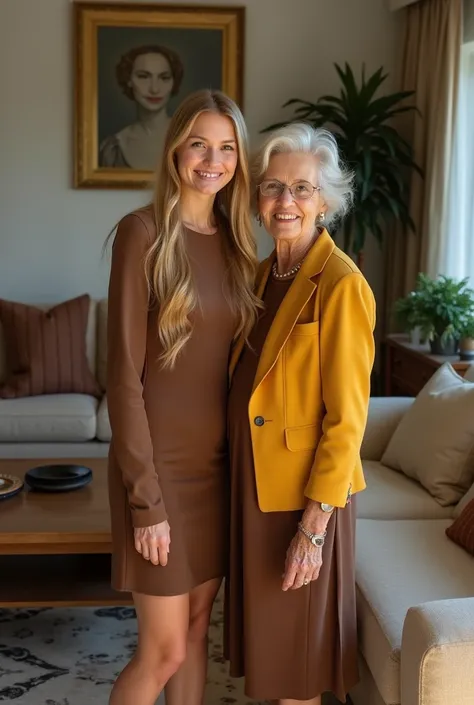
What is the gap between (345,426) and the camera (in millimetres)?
1561

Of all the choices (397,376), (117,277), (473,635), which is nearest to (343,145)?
(397,376)

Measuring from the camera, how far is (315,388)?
1.60 meters

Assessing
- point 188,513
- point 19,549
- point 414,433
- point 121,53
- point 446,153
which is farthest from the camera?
point 121,53

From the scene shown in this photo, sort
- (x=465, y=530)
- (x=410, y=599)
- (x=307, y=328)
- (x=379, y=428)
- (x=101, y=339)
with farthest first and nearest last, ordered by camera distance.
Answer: (x=101, y=339), (x=379, y=428), (x=465, y=530), (x=410, y=599), (x=307, y=328)

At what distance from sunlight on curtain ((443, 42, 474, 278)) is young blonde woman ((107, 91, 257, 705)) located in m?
2.38

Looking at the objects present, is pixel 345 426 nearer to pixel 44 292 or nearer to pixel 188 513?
pixel 188 513

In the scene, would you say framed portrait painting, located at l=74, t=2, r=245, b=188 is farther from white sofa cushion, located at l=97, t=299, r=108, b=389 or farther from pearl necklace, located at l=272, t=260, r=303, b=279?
pearl necklace, located at l=272, t=260, r=303, b=279

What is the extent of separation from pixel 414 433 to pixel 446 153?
1.74 metres

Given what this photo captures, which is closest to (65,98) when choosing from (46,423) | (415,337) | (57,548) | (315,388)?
(46,423)

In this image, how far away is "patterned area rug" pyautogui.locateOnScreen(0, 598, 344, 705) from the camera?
2254 mm

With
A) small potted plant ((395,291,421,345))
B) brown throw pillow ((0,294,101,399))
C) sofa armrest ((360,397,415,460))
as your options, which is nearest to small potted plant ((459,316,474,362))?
small potted plant ((395,291,421,345))

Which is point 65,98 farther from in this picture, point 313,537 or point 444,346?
point 313,537

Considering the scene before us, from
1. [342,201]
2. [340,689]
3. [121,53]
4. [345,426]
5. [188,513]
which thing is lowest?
[340,689]

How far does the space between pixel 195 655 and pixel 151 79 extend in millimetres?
3314
